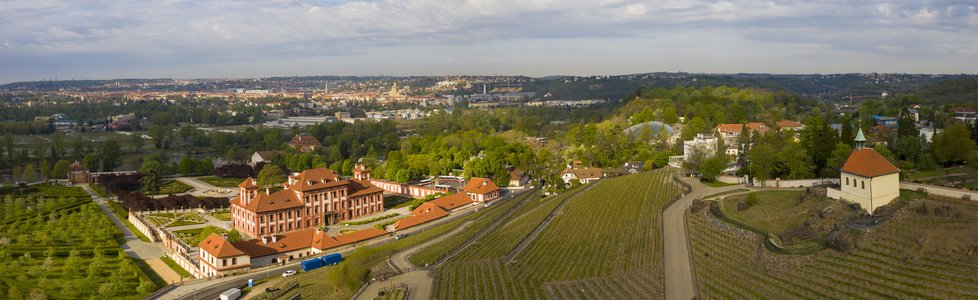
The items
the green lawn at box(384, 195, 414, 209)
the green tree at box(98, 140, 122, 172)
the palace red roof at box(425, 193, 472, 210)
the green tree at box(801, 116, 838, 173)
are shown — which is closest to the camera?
the green tree at box(801, 116, 838, 173)

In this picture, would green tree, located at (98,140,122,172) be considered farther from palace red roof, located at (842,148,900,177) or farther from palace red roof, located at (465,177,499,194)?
palace red roof, located at (842,148,900,177)

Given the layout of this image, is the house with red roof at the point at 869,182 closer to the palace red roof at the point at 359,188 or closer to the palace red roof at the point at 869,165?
the palace red roof at the point at 869,165

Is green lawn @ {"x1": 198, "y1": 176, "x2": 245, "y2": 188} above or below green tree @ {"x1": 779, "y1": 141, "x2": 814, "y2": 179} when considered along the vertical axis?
below

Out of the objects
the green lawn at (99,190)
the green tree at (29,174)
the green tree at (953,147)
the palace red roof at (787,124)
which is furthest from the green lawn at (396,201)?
the green tree at (29,174)

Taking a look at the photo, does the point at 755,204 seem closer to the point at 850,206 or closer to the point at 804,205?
the point at 804,205

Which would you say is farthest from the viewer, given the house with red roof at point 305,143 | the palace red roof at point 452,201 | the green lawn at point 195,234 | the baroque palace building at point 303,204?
the house with red roof at point 305,143

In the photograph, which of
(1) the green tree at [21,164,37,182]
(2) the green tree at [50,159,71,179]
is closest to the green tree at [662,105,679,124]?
(2) the green tree at [50,159,71,179]
